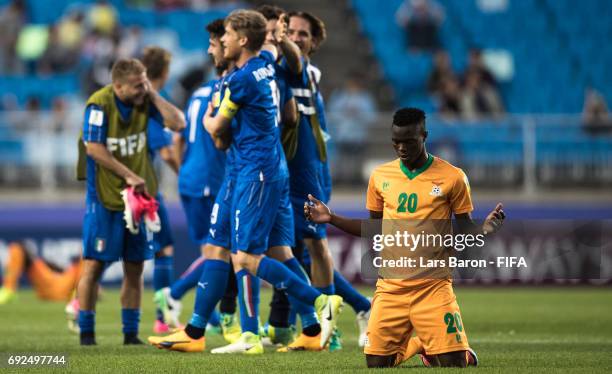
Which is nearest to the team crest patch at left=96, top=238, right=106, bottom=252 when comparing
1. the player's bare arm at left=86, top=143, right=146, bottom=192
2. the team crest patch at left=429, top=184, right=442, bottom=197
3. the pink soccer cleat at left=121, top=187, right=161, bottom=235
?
the pink soccer cleat at left=121, top=187, right=161, bottom=235

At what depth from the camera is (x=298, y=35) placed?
9.65 m

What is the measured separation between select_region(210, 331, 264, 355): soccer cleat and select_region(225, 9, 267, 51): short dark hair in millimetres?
2018

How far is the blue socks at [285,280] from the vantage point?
334 inches

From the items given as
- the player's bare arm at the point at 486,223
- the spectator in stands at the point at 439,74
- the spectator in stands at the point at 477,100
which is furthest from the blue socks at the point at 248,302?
the spectator in stands at the point at 439,74

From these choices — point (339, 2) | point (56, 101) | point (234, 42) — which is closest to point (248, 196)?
point (234, 42)

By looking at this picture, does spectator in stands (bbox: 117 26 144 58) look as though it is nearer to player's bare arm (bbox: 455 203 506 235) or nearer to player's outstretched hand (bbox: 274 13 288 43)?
player's outstretched hand (bbox: 274 13 288 43)

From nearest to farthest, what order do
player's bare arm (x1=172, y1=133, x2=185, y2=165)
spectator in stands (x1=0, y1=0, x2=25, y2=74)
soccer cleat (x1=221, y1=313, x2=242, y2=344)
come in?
soccer cleat (x1=221, y1=313, x2=242, y2=344) → player's bare arm (x1=172, y1=133, x2=185, y2=165) → spectator in stands (x1=0, y1=0, x2=25, y2=74)

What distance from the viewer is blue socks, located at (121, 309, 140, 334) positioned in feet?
31.5

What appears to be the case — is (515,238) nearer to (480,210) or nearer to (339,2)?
(480,210)

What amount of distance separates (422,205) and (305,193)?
2140 mm

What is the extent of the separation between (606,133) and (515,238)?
6.50 feet

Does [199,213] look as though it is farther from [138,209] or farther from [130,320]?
[138,209]

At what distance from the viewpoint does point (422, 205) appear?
24.3 feet

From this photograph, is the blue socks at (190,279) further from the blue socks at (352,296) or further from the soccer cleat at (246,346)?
the soccer cleat at (246,346)
